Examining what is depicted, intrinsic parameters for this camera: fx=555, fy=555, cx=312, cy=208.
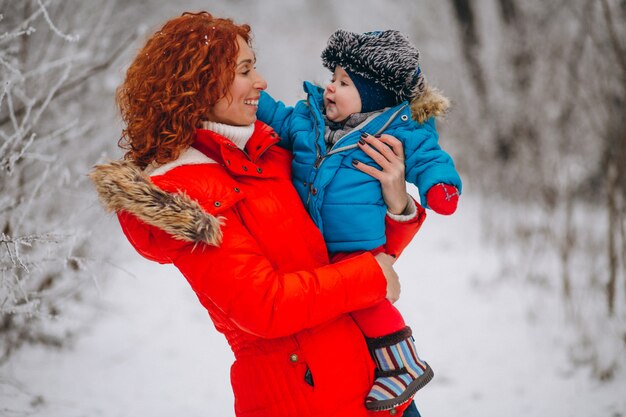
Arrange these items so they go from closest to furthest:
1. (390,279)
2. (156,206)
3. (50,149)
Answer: (156,206) < (390,279) < (50,149)

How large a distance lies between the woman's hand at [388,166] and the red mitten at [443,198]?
98mm

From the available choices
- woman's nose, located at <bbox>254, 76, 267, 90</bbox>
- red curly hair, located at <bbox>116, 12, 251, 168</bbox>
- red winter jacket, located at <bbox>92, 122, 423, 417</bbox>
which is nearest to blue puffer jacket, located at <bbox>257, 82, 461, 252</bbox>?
red winter jacket, located at <bbox>92, 122, 423, 417</bbox>

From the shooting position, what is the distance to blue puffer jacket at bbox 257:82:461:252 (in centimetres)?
171

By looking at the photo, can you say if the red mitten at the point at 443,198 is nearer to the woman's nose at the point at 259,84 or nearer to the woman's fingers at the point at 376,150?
the woman's fingers at the point at 376,150

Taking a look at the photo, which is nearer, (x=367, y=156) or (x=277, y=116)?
(x=367, y=156)

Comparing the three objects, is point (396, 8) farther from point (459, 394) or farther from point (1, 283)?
point (1, 283)

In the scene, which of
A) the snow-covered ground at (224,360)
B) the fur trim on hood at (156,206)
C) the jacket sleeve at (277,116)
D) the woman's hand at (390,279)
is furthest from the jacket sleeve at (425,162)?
the snow-covered ground at (224,360)

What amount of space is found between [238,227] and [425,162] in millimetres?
653

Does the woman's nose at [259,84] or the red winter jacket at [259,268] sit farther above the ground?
the woman's nose at [259,84]

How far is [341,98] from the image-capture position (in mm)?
1856

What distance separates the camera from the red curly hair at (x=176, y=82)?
154cm

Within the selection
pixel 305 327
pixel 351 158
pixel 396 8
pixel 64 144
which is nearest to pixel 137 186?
pixel 305 327

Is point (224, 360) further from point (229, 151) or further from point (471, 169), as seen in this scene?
point (471, 169)

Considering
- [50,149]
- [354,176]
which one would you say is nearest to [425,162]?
[354,176]
